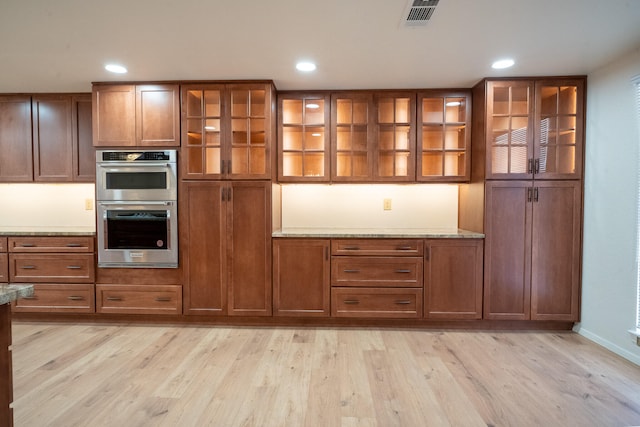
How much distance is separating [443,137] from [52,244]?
4.01 meters

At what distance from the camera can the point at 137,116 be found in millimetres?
3178

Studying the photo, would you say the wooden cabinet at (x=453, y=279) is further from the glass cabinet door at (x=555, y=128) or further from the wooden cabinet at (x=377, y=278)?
the glass cabinet door at (x=555, y=128)

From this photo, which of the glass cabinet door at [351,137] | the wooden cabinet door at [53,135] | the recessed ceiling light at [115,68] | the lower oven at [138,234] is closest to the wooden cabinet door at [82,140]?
the wooden cabinet door at [53,135]

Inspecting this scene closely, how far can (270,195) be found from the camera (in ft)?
10.4

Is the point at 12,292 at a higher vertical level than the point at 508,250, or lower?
higher

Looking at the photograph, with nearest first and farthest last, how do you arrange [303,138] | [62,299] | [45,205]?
[62,299] < [303,138] < [45,205]

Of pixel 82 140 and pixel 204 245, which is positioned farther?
pixel 82 140

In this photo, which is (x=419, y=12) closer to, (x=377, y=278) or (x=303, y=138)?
(x=303, y=138)

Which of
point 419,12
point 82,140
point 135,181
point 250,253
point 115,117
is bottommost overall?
point 250,253

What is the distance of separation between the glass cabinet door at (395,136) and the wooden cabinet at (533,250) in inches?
32.3

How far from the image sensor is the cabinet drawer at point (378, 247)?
3.15 metres

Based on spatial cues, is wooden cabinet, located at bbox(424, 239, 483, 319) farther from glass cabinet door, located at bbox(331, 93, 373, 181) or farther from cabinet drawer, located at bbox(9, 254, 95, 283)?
cabinet drawer, located at bbox(9, 254, 95, 283)

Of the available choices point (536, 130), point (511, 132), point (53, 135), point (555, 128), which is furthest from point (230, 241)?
point (555, 128)

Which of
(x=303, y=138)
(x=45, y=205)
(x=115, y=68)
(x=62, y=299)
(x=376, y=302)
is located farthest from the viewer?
(x=45, y=205)
